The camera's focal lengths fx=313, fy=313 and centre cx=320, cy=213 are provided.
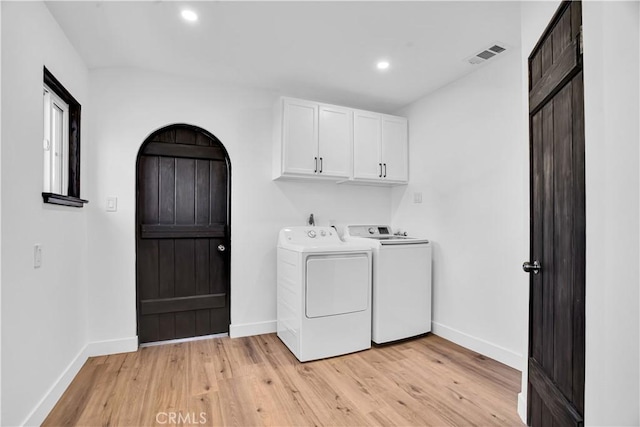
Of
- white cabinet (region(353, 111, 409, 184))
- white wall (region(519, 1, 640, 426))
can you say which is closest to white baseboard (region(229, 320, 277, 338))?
white cabinet (region(353, 111, 409, 184))

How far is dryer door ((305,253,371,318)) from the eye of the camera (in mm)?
2584

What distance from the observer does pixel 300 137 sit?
9.91 feet

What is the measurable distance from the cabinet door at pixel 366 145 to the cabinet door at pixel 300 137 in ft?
1.52

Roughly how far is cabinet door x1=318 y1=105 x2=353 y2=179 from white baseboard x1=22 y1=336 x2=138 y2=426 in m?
2.31

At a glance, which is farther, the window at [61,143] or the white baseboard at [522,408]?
the window at [61,143]

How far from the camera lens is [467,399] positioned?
6.46 ft

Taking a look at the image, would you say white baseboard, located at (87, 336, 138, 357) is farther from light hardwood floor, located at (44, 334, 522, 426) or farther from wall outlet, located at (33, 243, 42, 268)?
wall outlet, located at (33, 243, 42, 268)

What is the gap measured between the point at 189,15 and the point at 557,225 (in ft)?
7.83

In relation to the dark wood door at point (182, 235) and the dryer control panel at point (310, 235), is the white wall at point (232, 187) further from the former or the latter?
the dryer control panel at point (310, 235)

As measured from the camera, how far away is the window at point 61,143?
2.12m
